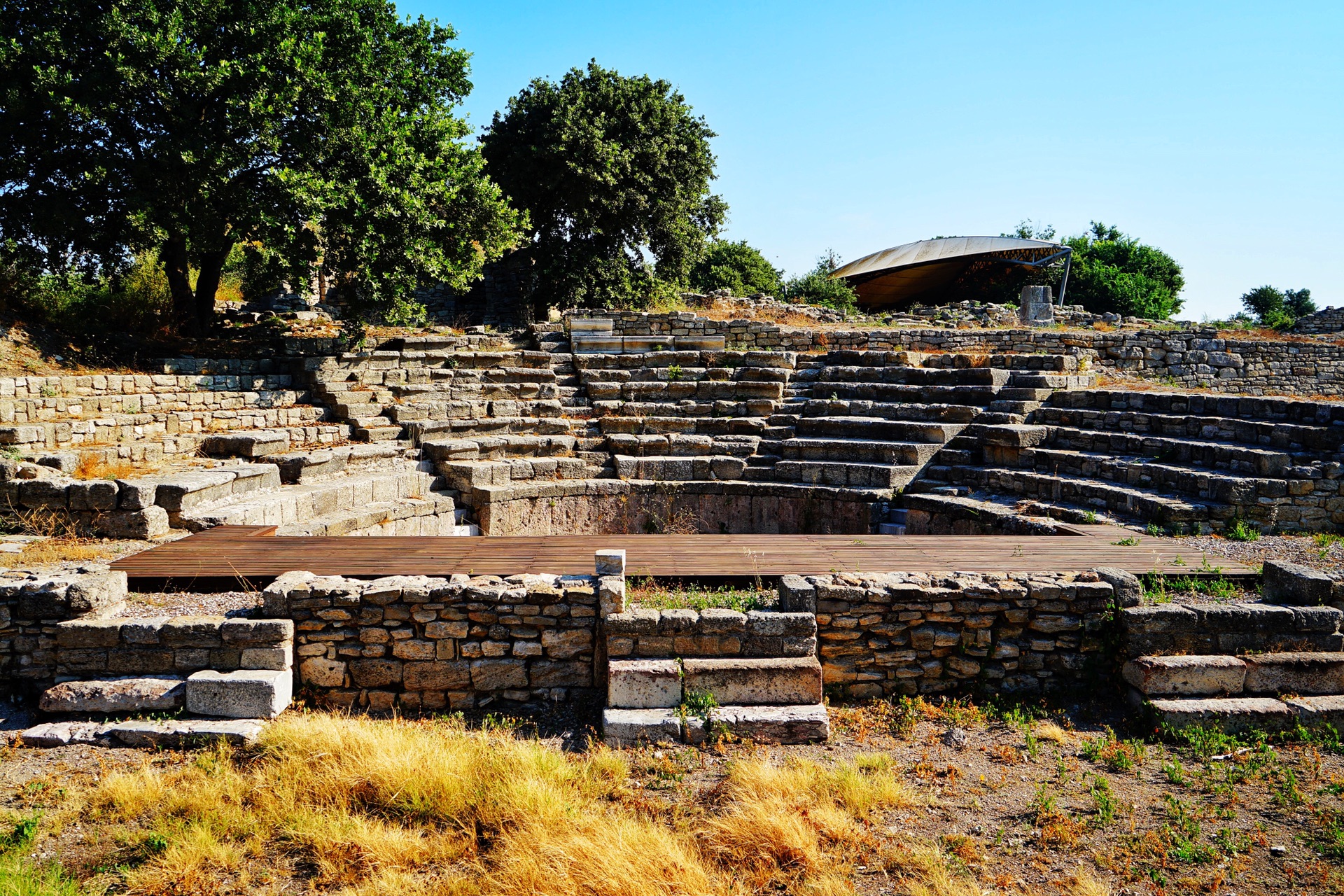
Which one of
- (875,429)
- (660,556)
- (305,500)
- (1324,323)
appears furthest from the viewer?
(1324,323)

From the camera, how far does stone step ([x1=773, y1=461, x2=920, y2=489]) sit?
10812 millimetres

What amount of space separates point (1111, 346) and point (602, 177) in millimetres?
13058

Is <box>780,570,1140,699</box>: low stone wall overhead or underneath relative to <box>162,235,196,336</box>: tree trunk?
underneath

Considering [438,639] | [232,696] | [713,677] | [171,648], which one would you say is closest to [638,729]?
[713,677]

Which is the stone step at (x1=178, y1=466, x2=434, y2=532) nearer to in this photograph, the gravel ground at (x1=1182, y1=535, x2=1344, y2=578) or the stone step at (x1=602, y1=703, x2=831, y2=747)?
the stone step at (x1=602, y1=703, x2=831, y2=747)

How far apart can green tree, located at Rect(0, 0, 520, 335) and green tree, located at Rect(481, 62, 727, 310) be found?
7.51 m

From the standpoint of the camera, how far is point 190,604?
5.95m

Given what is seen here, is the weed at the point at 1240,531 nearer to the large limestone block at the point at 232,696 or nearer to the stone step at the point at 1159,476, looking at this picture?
the stone step at the point at 1159,476

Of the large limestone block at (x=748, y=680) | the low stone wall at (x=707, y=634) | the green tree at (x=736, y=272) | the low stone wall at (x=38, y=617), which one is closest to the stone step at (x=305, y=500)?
the low stone wall at (x=38, y=617)

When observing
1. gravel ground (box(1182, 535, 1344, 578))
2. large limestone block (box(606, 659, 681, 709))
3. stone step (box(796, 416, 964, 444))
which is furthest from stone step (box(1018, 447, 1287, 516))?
large limestone block (box(606, 659, 681, 709))

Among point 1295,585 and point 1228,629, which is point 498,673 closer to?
point 1228,629

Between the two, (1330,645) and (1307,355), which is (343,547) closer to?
(1330,645)

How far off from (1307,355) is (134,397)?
24606mm

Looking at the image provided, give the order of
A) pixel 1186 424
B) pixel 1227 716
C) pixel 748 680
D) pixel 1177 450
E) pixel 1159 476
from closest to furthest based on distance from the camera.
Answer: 1. pixel 1227 716
2. pixel 748 680
3. pixel 1159 476
4. pixel 1177 450
5. pixel 1186 424
